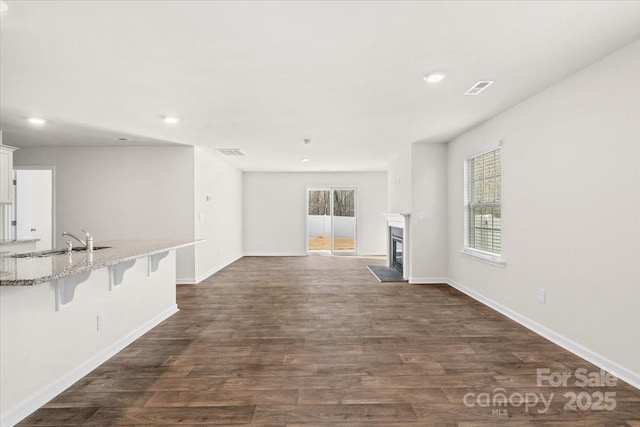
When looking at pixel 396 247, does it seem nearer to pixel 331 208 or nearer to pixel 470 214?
pixel 470 214

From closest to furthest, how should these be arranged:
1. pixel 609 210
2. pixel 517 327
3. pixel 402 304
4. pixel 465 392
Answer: pixel 465 392 < pixel 609 210 < pixel 517 327 < pixel 402 304

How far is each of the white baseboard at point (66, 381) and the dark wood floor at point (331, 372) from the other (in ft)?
0.20

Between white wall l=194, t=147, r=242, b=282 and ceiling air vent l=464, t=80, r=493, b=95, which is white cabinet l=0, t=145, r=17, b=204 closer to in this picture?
A: white wall l=194, t=147, r=242, b=282

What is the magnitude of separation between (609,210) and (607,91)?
91 centimetres

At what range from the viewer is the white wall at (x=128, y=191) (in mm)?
5562

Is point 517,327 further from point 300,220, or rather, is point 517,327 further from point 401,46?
point 300,220

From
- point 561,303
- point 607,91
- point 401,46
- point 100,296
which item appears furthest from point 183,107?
point 561,303

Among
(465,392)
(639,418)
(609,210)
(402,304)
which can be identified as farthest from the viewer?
(402,304)

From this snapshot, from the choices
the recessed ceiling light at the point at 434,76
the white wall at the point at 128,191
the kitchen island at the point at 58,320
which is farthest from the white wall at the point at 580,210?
the white wall at the point at 128,191

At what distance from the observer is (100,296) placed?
8.75 ft

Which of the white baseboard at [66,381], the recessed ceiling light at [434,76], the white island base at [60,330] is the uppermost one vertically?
the recessed ceiling light at [434,76]

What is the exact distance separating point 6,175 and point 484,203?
634cm

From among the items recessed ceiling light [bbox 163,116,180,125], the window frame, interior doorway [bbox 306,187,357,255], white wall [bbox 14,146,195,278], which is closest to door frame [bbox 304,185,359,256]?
interior doorway [bbox 306,187,357,255]

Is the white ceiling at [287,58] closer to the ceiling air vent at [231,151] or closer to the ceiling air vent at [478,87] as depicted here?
the ceiling air vent at [478,87]
